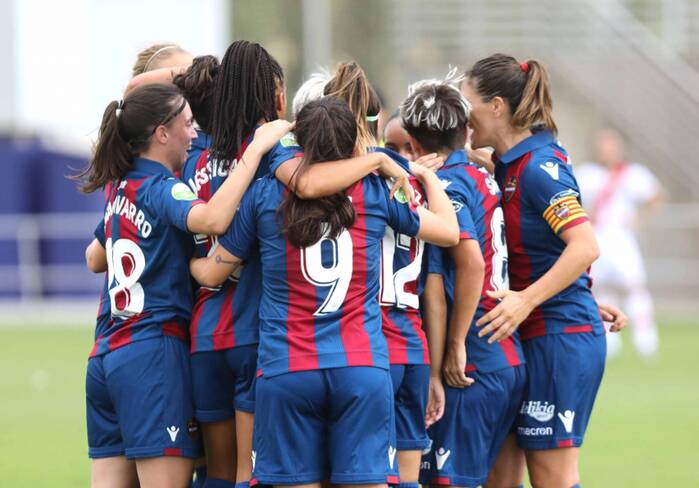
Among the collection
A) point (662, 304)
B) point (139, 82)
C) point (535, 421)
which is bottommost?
point (662, 304)

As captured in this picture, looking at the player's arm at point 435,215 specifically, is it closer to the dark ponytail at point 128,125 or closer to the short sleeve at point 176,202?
the short sleeve at point 176,202

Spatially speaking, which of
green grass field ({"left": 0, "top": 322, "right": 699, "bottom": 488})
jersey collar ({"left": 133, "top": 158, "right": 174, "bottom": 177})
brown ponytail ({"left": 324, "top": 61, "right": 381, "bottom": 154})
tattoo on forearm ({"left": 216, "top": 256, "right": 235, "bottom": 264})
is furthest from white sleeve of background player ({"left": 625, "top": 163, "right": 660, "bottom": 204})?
tattoo on forearm ({"left": 216, "top": 256, "right": 235, "bottom": 264})

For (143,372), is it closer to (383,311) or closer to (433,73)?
(383,311)

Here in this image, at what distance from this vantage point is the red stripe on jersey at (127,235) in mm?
5078

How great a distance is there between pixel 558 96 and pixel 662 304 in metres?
4.59

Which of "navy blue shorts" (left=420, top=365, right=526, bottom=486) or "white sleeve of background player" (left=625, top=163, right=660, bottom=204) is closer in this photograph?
"navy blue shorts" (left=420, top=365, right=526, bottom=486)

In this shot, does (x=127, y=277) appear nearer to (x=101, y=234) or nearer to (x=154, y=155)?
(x=101, y=234)

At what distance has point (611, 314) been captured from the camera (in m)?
5.86

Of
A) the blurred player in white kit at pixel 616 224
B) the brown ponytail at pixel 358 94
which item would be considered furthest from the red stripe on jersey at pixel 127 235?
the blurred player in white kit at pixel 616 224

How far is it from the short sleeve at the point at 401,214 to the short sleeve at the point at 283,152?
355 mm

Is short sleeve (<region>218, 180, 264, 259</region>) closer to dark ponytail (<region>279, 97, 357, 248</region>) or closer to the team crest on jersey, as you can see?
dark ponytail (<region>279, 97, 357, 248</region>)

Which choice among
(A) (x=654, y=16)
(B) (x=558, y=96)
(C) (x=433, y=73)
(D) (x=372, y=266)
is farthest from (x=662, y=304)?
(D) (x=372, y=266)

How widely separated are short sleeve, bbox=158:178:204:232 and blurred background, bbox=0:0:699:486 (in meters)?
7.91

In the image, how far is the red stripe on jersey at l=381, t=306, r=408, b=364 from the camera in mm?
4902
